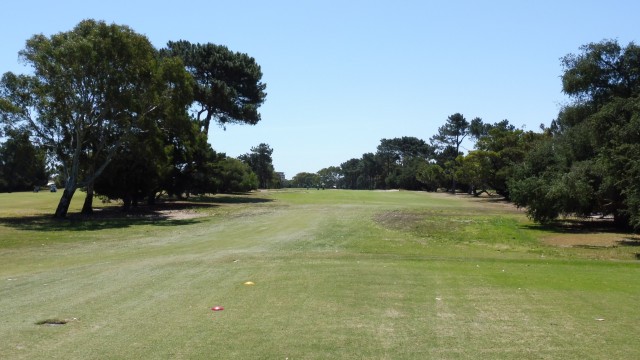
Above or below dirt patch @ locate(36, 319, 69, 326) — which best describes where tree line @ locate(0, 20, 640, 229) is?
above

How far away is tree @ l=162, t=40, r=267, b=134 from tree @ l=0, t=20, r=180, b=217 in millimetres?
24502

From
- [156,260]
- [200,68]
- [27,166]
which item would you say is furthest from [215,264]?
→ [200,68]

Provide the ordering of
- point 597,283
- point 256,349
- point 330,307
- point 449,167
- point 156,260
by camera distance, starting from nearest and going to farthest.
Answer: point 256,349, point 330,307, point 597,283, point 156,260, point 449,167

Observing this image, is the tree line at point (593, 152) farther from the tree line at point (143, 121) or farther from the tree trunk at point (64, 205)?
the tree trunk at point (64, 205)

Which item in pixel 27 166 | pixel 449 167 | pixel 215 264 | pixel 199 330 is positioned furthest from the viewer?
pixel 449 167

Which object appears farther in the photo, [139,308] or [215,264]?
[215,264]

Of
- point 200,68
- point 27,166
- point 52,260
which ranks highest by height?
point 200,68

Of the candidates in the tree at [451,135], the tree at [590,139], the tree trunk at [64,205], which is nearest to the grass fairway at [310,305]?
the tree at [590,139]

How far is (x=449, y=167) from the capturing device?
127438 mm

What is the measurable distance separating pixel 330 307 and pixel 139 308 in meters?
3.35

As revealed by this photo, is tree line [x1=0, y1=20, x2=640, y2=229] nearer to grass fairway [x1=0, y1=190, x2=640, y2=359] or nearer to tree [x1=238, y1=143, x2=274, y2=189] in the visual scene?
grass fairway [x1=0, y1=190, x2=640, y2=359]

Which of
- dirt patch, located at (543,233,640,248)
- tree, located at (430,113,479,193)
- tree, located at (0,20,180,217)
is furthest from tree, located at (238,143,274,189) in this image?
dirt patch, located at (543,233,640,248)

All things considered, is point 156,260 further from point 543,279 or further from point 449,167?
point 449,167

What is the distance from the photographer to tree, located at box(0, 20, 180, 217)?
1505 inches
